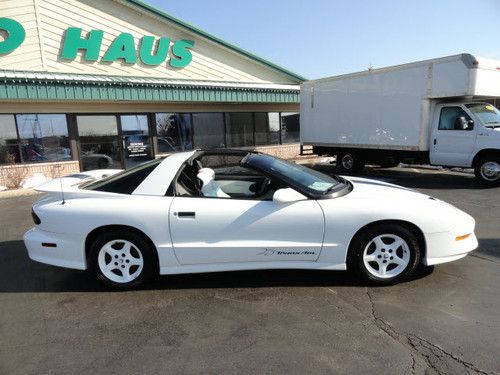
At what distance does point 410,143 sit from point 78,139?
413 inches

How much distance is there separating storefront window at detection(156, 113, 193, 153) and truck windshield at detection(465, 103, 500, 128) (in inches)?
389

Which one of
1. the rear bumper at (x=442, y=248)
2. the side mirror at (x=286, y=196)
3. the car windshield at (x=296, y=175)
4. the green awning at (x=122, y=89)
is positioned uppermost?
the green awning at (x=122, y=89)

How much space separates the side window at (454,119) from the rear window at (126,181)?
8007 millimetres

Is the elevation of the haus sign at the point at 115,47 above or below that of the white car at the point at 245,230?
above

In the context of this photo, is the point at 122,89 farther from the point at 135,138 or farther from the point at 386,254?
the point at 386,254

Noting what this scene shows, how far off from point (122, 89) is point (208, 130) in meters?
4.47

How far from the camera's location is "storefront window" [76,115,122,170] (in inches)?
526

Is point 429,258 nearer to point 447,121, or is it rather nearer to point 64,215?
point 64,215

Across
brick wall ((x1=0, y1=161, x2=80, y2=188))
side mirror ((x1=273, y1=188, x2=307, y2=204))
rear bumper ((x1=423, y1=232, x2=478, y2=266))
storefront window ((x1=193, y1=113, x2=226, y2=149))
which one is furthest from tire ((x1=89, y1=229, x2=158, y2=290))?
storefront window ((x1=193, y1=113, x2=226, y2=149))

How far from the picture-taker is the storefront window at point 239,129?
16656mm

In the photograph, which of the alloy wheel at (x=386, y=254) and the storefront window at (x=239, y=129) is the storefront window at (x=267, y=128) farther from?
the alloy wheel at (x=386, y=254)

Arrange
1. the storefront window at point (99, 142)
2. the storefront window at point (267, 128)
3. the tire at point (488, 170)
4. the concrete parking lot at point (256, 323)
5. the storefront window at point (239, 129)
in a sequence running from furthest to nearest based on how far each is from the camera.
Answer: the storefront window at point (267, 128) → the storefront window at point (239, 129) → the storefront window at point (99, 142) → the tire at point (488, 170) → the concrete parking lot at point (256, 323)

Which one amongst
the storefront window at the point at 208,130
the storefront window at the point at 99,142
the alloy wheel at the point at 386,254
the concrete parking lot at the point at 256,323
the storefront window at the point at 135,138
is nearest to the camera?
the concrete parking lot at the point at 256,323

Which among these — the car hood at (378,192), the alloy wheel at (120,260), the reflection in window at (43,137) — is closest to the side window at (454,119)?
the car hood at (378,192)
